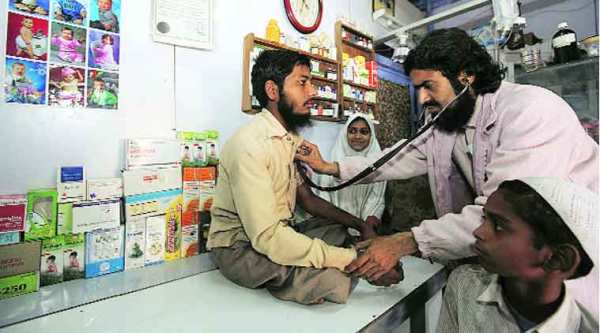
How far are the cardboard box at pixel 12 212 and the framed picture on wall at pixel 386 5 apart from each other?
2.61 meters

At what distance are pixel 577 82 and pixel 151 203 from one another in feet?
8.24

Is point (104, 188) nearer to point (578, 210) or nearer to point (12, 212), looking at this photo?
point (12, 212)

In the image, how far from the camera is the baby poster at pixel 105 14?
1.28m

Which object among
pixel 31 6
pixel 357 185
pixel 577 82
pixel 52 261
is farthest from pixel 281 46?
pixel 577 82

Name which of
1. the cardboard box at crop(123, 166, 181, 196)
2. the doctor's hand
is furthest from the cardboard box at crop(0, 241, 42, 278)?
the doctor's hand

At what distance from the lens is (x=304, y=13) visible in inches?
81.6

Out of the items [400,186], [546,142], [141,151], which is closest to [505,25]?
[400,186]

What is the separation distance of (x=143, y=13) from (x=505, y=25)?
199 centimetres

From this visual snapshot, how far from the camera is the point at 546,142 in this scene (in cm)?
87

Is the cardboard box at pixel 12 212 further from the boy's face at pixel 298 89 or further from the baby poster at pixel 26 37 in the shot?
the boy's face at pixel 298 89

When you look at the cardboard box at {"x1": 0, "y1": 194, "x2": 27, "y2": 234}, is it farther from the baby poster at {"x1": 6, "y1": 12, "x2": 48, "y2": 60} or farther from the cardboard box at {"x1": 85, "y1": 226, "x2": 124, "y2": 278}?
the baby poster at {"x1": 6, "y1": 12, "x2": 48, "y2": 60}

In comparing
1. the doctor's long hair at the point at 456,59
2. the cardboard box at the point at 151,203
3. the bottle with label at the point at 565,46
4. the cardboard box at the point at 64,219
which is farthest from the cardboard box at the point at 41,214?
the bottle with label at the point at 565,46

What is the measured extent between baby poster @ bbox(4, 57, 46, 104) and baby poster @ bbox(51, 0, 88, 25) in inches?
7.9

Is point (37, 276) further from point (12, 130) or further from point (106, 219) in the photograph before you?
point (12, 130)
